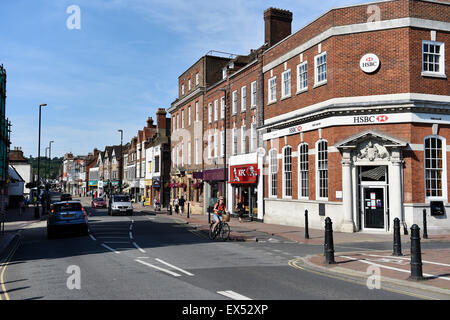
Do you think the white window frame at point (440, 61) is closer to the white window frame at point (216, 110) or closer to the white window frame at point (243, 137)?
the white window frame at point (243, 137)

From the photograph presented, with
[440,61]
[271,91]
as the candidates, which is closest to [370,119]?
[440,61]

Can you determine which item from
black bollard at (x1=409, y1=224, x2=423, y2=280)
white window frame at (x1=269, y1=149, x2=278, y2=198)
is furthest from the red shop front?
black bollard at (x1=409, y1=224, x2=423, y2=280)

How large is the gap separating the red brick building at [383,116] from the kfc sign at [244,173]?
7.43 m

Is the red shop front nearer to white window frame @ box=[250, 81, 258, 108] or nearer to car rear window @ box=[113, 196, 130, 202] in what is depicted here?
white window frame @ box=[250, 81, 258, 108]

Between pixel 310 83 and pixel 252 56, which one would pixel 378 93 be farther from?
pixel 252 56

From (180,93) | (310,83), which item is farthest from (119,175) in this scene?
(310,83)

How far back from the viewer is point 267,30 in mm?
29797

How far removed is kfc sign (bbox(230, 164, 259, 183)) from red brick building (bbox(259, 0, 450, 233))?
7.43 meters

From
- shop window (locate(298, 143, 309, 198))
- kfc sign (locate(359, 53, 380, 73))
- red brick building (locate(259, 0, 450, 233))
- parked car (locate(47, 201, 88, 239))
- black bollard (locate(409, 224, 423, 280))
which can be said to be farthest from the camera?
shop window (locate(298, 143, 309, 198))

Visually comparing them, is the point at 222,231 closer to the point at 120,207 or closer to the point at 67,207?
the point at 67,207

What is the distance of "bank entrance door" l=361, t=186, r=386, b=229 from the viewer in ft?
64.3

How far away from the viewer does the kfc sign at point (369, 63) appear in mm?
19844

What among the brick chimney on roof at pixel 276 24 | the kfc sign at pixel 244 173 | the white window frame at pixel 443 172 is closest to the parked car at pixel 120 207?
the kfc sign at pixel 244 173
